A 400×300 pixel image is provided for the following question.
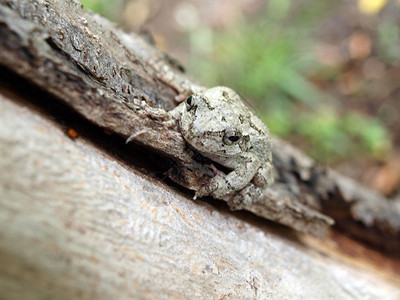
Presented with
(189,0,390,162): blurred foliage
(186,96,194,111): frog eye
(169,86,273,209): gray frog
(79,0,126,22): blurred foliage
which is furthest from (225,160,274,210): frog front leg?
(79,0,126,22): blurred foliage

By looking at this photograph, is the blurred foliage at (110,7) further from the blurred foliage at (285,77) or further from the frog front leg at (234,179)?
the frog front leg at (234,179)

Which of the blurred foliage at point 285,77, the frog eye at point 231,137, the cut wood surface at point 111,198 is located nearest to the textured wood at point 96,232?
the cut wood surface at point 111,198

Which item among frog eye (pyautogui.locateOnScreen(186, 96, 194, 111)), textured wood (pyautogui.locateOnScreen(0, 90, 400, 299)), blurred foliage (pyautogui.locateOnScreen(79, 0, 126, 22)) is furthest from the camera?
blurred foliage (pyautogui.locateOnScreen(79, 0, 126, 22))

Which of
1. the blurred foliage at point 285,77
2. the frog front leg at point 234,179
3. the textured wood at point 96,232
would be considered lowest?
the textured wood at point 96,232

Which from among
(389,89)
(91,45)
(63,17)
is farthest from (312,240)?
(389,89)

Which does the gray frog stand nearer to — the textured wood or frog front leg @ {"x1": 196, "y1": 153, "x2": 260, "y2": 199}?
frog front leg @ {"x1": 196, "y1": 153, "x2": 260, "y2": 199}

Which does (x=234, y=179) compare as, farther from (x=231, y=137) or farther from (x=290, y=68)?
(x=290, y=68)
